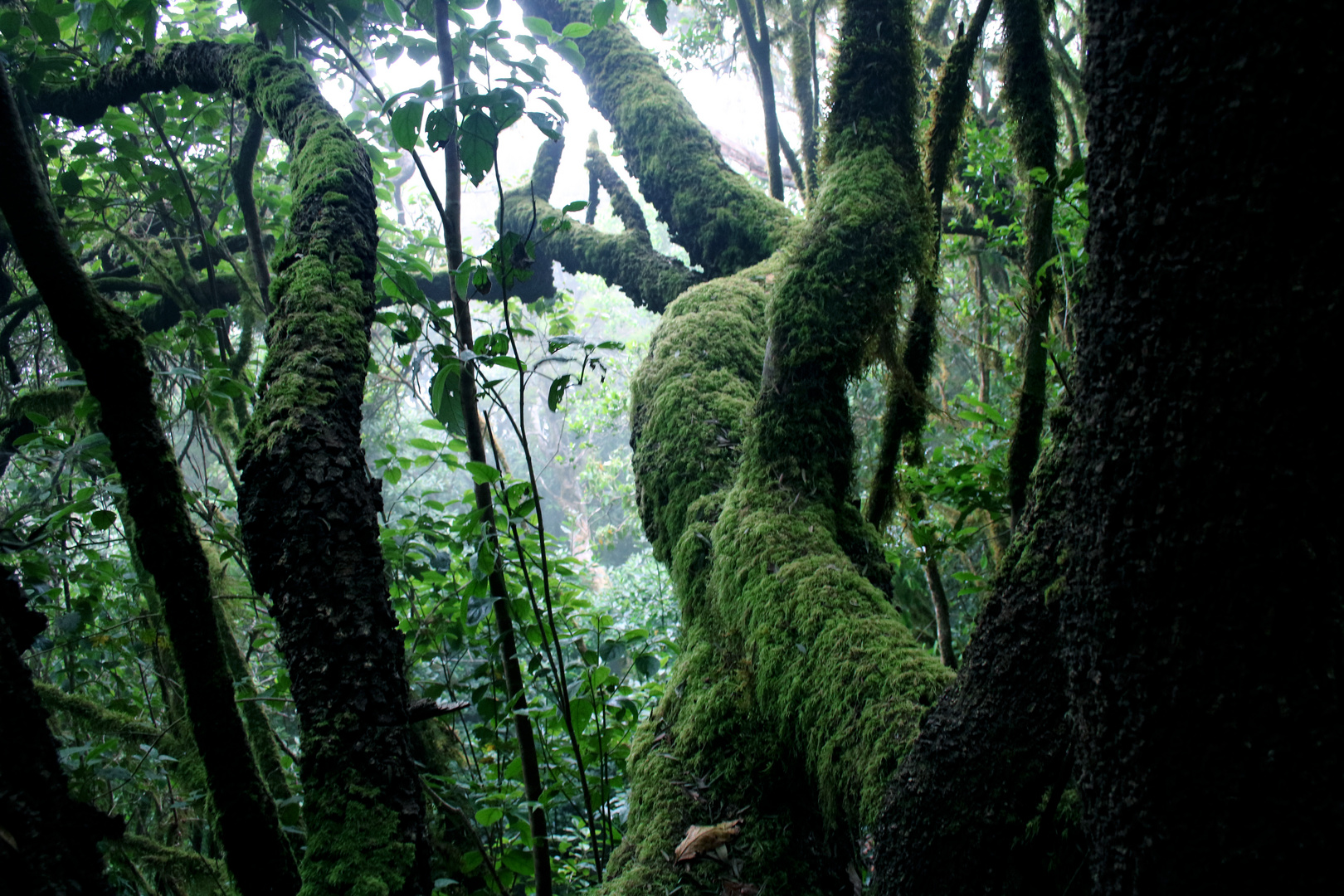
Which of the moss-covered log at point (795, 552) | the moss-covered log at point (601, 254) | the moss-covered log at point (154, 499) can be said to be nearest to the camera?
the moss-covered log at point (154, 499)

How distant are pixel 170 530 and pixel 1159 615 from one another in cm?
161

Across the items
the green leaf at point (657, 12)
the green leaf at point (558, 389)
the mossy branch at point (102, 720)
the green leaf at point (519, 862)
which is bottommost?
the green leaf at point (519, 862)

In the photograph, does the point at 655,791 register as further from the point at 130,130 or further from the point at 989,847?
the point at 130,130

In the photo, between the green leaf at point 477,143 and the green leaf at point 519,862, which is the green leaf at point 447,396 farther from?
the green leaf at point 519,862

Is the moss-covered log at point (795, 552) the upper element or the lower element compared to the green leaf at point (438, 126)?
lower

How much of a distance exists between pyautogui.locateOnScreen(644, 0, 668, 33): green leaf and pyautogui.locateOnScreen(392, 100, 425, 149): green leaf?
2.73 ft

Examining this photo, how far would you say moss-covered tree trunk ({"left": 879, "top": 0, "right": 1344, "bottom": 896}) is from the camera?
62 cm

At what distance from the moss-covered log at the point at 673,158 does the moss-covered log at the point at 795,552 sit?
5.18ft

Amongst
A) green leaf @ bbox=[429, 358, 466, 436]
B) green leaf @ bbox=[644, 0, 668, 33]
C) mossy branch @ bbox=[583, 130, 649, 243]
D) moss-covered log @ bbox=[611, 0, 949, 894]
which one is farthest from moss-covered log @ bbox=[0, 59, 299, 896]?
mossy branch @ bbox=[583, 130, 649, 243]

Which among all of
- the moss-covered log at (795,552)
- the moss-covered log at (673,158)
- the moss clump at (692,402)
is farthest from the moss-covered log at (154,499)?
the moss-covered log at (673,158)

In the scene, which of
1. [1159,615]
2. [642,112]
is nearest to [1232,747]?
[1159,615]

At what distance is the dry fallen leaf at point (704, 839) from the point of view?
1.55 m

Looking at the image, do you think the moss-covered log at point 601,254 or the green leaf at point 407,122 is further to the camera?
the moss-covered log at point 601,254

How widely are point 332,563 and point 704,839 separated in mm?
996
